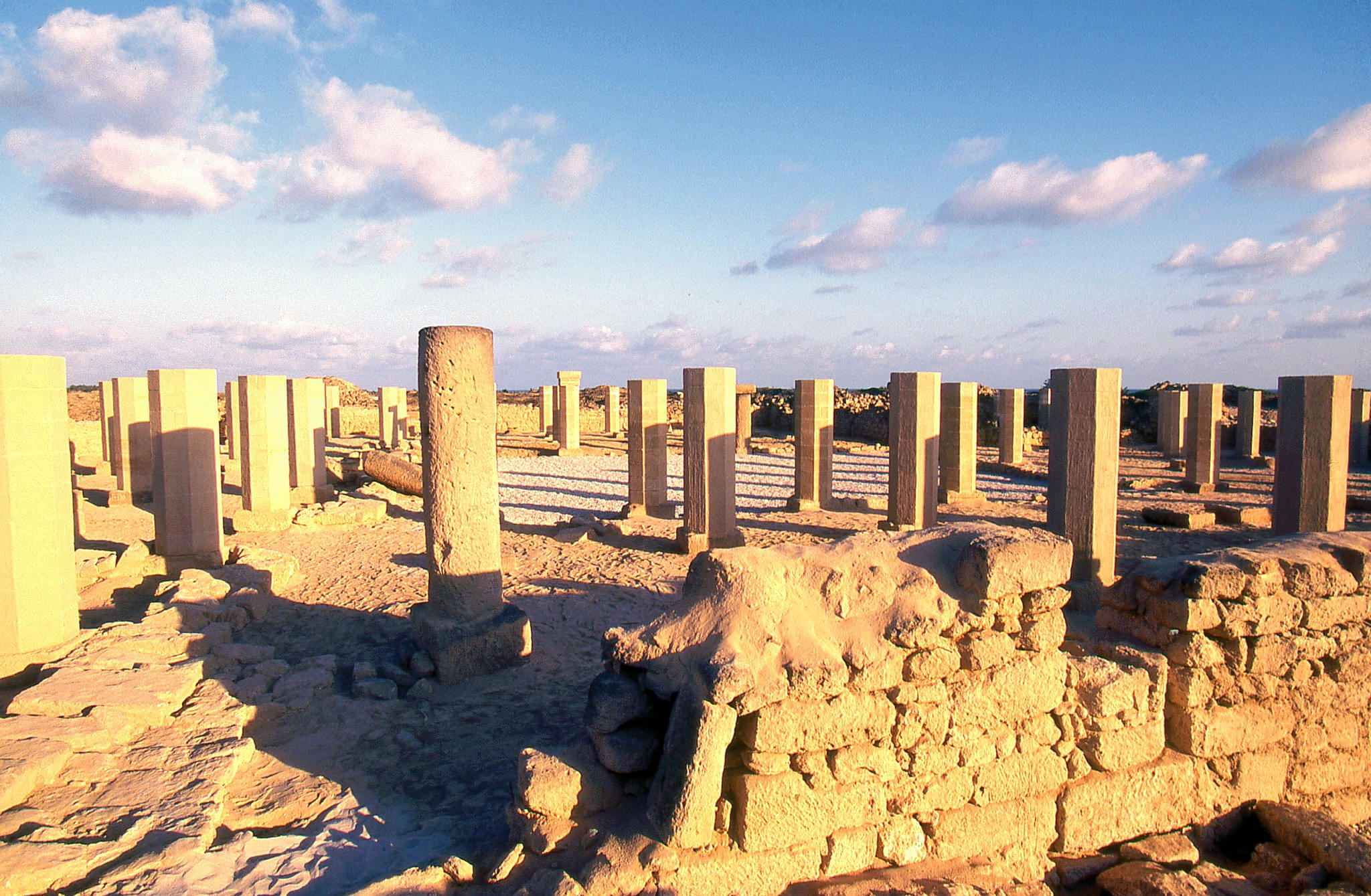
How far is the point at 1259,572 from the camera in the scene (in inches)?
180

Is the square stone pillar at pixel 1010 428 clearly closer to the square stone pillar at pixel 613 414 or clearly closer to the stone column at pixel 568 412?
the stone column at pixel 568 412

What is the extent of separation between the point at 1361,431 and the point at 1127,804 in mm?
23558

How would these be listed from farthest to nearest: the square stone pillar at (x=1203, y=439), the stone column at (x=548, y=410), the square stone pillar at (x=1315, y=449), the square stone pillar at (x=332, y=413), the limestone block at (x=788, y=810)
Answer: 1. the stone column at (x=548, y=410)
2. the square stone pillar at (x=332, y=413)
3. the square stone pillar at (x=1203, y=439)
4. the square stone pillar at (x=1315, y=449)
5. the limestone block at (x=788, y=810)

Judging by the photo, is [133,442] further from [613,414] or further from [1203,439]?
[1203,439]

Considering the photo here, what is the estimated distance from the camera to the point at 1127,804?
4.38 meters

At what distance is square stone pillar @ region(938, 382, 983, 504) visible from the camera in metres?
15.4

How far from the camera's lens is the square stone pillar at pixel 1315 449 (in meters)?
10.1

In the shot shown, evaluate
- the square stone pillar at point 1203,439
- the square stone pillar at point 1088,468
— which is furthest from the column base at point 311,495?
the square stone pillar at point 1203,439

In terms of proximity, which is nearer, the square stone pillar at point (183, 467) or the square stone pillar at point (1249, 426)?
the square stone pillar at point (183, 467)

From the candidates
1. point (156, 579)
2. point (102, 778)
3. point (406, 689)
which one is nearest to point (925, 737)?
point (406, 689)

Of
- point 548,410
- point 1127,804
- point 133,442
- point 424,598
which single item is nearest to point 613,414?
point 548,410

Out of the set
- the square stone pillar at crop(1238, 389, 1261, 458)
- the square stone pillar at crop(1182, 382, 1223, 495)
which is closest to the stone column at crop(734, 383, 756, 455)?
the square stone pillar at crop(1182, 382, 1223, 495)

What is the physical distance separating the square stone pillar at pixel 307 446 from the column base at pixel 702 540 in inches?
299

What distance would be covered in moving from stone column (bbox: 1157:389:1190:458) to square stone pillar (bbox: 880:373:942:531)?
15087 millimetres
